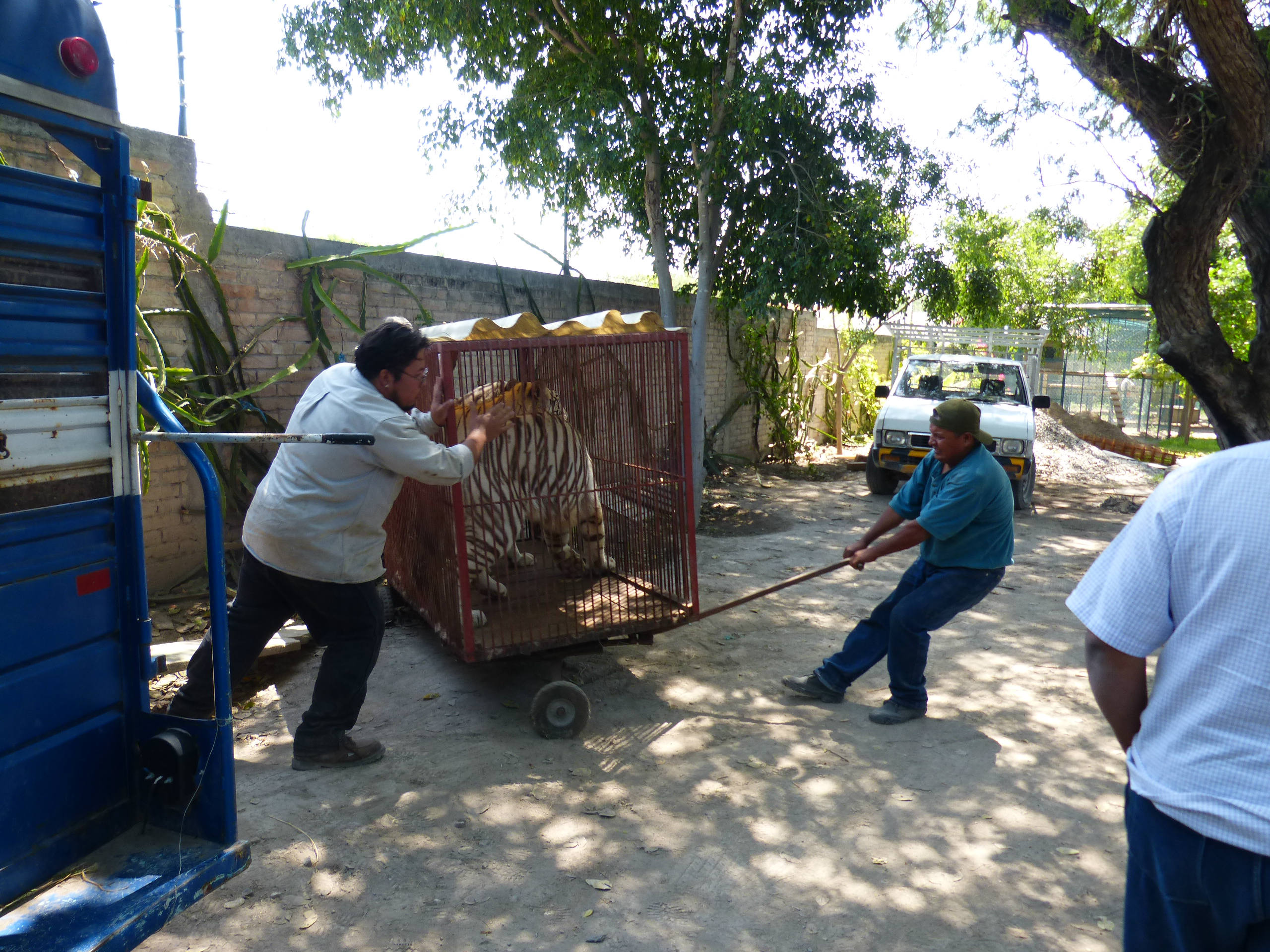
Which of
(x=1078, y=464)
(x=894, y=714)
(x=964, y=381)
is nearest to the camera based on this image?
(x=894, y=714)

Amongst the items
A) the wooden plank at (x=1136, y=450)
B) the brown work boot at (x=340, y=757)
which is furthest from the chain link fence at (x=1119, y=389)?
the brown work boot at (x=340, y=757)

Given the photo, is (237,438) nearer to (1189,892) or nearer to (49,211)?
(49,211)

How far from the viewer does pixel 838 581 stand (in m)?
7.53

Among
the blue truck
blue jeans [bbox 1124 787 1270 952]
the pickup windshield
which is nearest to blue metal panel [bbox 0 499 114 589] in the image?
the blue truck

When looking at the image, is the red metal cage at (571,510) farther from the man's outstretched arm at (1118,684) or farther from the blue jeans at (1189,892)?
the blue jeans at (1189,892)

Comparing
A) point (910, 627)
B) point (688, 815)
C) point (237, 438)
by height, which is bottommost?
point (688, 815)

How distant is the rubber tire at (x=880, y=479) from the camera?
11.4m

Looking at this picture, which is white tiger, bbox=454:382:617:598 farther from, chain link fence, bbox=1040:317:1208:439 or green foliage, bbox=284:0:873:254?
chain link fence, bbox=1040:317:1208:439

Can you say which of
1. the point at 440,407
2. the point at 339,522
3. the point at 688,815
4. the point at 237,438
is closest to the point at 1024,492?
the point at 688,815

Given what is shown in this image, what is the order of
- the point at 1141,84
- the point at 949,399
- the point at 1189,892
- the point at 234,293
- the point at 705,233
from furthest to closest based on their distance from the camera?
the point at 949,399 < the point at 705,233 < the point at 1141,84 < the point at 234,293 < the point at 1189,892

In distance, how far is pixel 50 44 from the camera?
2.27 m

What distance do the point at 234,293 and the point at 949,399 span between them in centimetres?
732

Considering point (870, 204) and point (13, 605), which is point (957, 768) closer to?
point (13, 605)

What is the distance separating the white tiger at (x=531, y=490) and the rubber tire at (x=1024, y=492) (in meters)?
6.95
